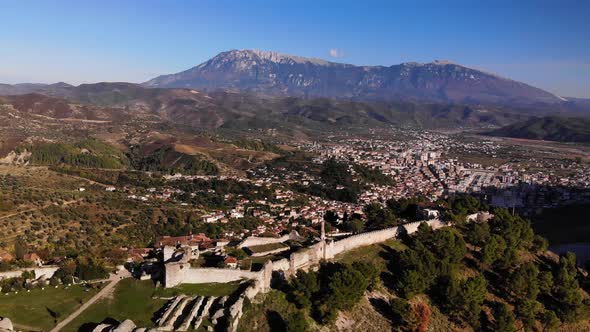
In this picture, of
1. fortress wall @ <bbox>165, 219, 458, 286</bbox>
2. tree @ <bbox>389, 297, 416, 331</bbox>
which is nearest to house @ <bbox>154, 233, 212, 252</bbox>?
fortress wall @ <bbox>165, 219, 458, 286</bbox>

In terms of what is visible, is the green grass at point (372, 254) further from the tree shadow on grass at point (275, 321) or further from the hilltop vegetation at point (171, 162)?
the hilltop vegetation at point (171, 162)

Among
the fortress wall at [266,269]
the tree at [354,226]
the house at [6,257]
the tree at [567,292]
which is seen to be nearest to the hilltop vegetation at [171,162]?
the tree at [354,226]

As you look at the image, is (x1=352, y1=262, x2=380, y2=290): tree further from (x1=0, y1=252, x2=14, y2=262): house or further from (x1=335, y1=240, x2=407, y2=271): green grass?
(x1=0, y1=252, x2=14, y2=262): house

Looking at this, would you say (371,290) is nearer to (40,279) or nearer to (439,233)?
(439,233)

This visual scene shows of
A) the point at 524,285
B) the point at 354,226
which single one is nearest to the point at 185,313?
the point at 354,226

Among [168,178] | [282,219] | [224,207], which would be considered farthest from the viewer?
[168,178]

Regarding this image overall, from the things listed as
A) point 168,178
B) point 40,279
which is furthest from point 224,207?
point 40,279
